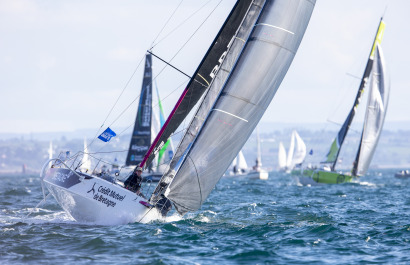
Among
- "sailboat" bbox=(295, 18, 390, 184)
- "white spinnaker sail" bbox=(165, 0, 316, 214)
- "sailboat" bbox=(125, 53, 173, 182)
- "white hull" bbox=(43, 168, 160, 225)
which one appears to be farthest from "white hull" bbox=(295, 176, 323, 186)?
"white hull" bbox=(43, 168, 160, 225)

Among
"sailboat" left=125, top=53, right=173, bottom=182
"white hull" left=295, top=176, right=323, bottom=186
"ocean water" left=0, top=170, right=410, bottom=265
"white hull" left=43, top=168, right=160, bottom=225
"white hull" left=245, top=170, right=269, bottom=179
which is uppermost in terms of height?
"sailboat" left=125, top=53, right=173, bottom=182

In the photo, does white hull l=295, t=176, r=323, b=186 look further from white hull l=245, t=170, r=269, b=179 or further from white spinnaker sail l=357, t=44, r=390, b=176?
white hull l=245, t=170, r=269, b=179

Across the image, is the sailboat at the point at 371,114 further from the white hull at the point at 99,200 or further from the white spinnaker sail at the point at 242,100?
the white hull at the point at 99,200

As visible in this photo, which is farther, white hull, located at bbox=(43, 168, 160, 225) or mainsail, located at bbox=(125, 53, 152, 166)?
mainsail, located at bbox=(125, 53, 152, 166)

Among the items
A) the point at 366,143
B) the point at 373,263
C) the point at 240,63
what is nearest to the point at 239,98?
the point at 240,63

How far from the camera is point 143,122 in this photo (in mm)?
44000

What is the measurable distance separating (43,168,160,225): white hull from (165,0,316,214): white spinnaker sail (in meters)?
0.85

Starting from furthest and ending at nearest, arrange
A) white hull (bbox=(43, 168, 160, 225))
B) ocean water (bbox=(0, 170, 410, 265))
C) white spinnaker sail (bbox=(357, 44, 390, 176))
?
white spinnaker sail (bbox=(357, 44, 390, 176)), white hull (bbox=(43, 168, 160, 225)), ocean water (bbox=(0, 170, 410, 265))

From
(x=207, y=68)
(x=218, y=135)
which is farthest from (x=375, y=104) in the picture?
(x=218, y=135)

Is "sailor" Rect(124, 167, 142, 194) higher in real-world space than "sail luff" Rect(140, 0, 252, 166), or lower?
lower

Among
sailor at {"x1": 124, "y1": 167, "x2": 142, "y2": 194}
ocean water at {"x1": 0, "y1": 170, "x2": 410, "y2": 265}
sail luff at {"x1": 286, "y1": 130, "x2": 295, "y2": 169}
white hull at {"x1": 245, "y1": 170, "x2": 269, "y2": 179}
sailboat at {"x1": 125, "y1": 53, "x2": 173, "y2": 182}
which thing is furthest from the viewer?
sail luff at {"x1": 286, "y1": 130, "x2": 295, "y2": 169}

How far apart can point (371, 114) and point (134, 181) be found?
2787cm

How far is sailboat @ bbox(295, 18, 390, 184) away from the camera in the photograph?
4097 cm

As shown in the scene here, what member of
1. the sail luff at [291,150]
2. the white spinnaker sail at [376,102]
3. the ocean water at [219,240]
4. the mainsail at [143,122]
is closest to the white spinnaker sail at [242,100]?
the ocean water at [219,240]
